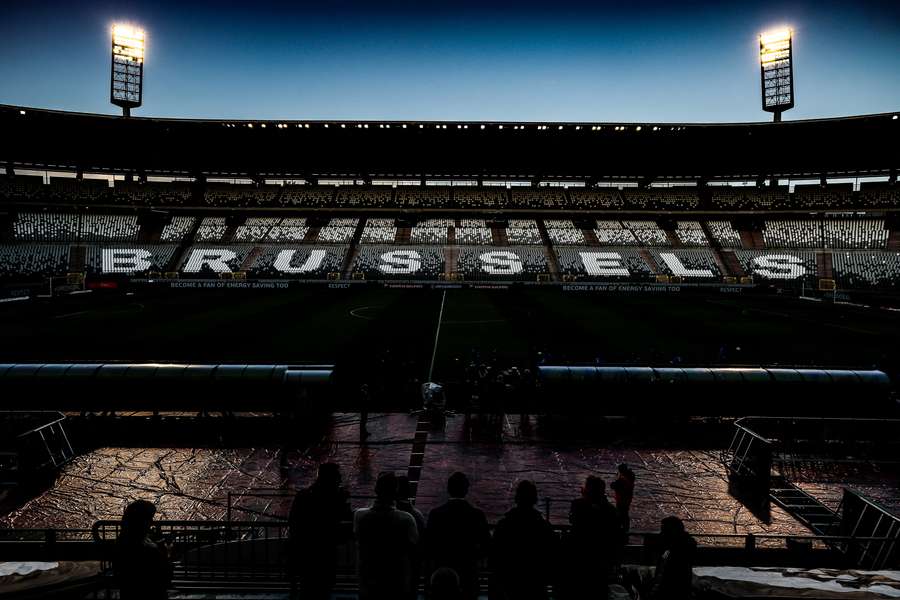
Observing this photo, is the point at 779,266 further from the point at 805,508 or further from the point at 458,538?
the point at 458,538

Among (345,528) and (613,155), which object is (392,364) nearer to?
(345,528)

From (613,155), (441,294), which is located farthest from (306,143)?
(613,155)

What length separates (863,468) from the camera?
36.9 ft

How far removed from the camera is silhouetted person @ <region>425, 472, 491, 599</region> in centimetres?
420

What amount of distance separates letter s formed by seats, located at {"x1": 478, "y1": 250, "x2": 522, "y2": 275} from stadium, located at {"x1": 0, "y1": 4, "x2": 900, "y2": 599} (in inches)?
18.3

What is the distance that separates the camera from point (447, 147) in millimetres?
56688

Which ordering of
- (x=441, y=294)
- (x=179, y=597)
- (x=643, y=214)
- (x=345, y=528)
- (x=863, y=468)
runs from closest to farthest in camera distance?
(x=179, y=597) → (x=345, y=528) → (x=863, y=468) → (x=441, y=294) → (x=643, y=214)

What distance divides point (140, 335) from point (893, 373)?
2863 cm

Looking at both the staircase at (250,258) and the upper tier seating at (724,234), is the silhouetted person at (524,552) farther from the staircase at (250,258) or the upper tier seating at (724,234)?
the upper tier seating at (724,234)

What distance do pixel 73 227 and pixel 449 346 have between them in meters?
53.5

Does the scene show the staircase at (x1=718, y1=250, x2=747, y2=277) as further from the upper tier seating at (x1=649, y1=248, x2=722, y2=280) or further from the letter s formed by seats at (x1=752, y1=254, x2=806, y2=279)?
the letter s formed by seats at (x1=752, y1=254, x2=806, y2=279)

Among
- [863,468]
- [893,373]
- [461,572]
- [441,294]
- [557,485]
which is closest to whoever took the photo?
[461,572]

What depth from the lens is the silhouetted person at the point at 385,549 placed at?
4.16 metres

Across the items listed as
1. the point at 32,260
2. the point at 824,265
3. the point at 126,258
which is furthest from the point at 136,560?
the point at 824,265
